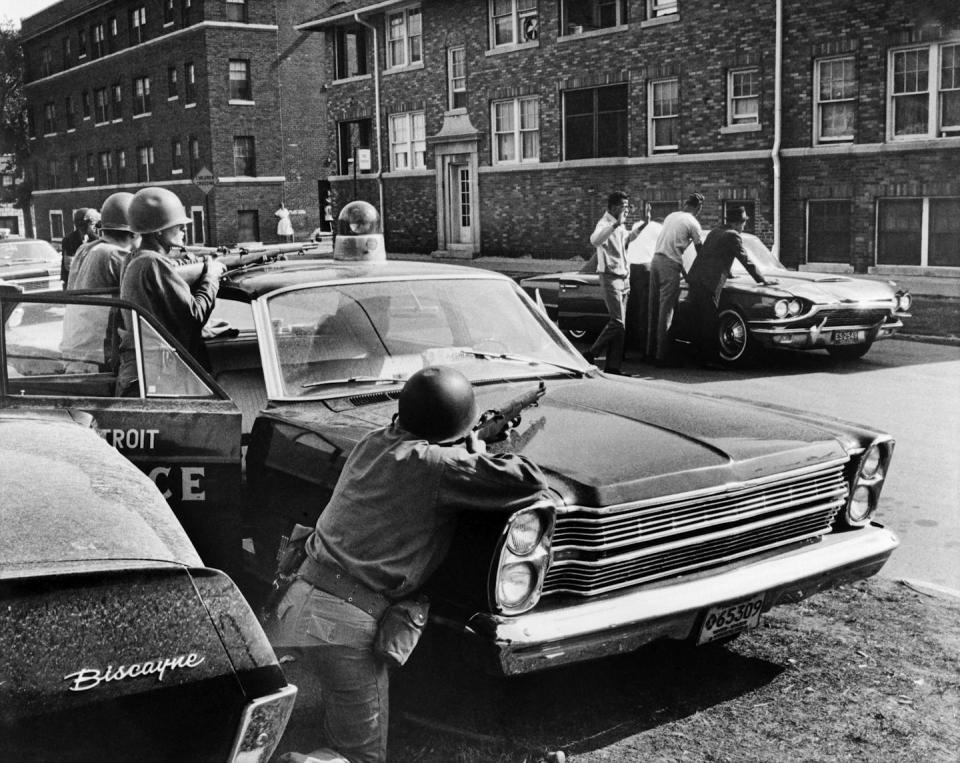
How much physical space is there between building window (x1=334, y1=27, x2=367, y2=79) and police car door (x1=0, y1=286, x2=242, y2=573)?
112 ft

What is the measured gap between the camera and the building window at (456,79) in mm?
32625

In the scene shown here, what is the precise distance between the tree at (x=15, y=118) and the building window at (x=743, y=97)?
3742 cm

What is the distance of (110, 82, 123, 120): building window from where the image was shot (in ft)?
174

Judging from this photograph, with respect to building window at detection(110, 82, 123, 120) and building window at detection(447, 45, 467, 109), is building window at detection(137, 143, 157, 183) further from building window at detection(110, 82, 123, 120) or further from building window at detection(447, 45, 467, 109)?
building window at detection(447, 45, 467, 109)

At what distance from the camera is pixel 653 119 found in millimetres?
26234

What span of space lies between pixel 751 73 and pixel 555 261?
7.40 meters

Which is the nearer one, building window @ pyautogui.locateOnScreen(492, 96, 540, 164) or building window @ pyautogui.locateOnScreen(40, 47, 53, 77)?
building window @ pyautogui.locateOnScreen(492, 96, 540, 164)

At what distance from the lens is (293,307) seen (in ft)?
16.7

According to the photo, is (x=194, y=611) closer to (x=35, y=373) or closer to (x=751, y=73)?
(x=35, y=373)

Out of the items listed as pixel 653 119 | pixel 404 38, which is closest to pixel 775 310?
pixel 653 119

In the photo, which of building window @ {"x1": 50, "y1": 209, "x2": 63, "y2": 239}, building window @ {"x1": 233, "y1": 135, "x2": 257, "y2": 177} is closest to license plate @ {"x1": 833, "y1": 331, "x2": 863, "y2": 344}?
building window @ {"x1": 233, "y1": 135, "x2": 257, "y2": 177}

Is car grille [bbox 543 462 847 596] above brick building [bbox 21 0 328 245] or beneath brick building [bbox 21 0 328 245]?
beneath

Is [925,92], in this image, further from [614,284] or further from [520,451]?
[520,451]

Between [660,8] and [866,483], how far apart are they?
2330 centimetres
